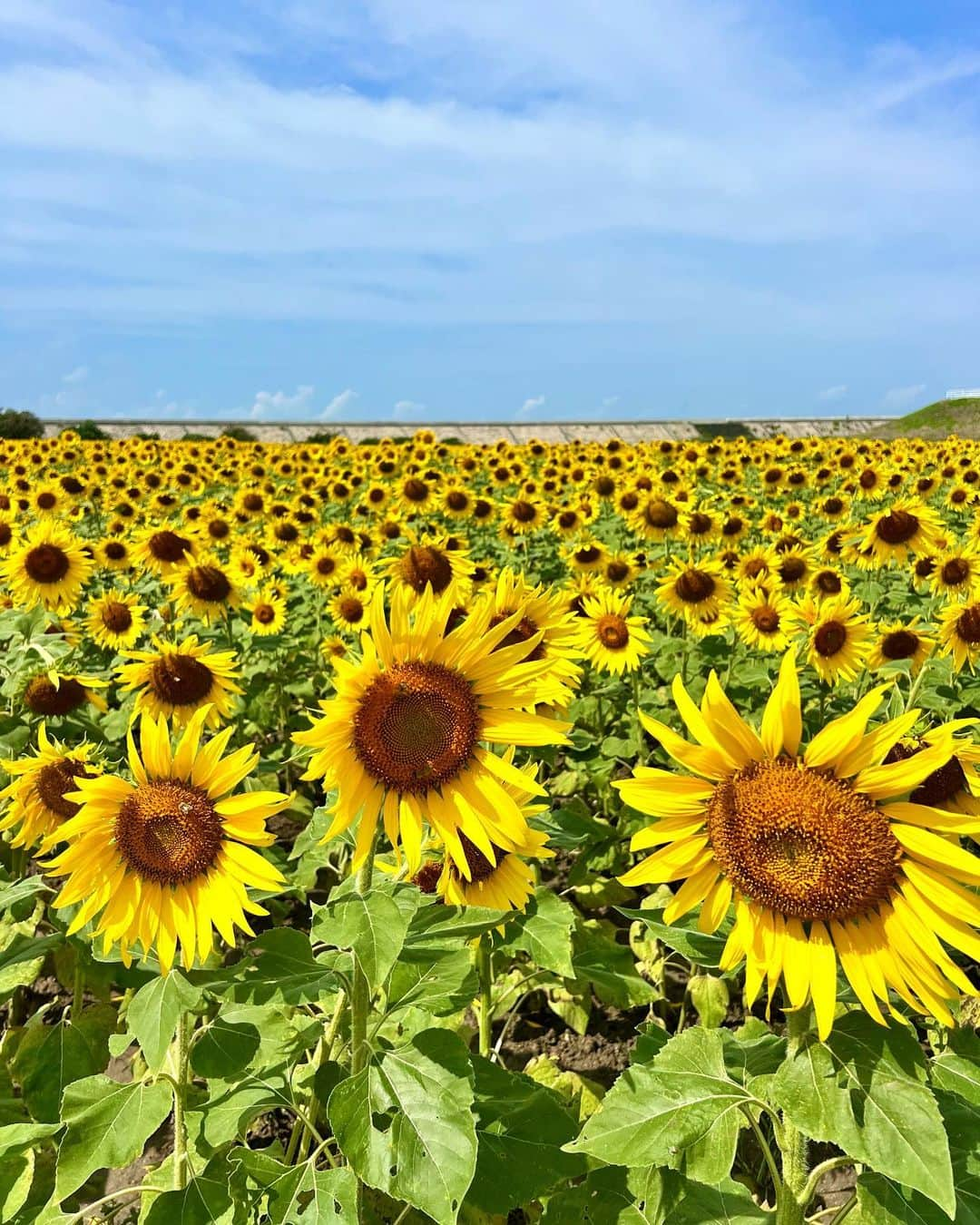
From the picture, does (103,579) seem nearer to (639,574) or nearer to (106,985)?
(639,574)

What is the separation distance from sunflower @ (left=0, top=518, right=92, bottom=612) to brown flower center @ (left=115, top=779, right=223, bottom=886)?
4.78 metres

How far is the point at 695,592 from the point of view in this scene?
679cm

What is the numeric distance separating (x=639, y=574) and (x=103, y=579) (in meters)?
5.78

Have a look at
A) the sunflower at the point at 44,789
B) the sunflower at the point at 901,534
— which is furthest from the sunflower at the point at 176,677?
the sunflower at the point at 901,534

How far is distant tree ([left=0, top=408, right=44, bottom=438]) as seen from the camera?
3009 centimetres

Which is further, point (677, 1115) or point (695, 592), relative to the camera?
point (695, 592)

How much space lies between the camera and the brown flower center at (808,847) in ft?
5.53

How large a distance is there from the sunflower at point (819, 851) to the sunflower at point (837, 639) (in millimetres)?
4106

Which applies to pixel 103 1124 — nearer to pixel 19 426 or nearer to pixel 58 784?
pixel 58 784

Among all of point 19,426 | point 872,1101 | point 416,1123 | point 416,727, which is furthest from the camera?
point 19,426

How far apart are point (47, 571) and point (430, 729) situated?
17.9ft

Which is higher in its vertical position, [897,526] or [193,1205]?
[897,526]

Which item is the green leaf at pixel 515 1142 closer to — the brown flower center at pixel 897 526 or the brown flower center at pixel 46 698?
the brown flower center at pixel 46 698

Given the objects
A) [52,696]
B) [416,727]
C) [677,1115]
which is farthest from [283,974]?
[52,696]
